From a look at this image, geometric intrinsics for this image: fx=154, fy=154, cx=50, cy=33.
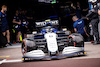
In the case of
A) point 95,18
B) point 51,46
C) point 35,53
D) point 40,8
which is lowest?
point 35,53

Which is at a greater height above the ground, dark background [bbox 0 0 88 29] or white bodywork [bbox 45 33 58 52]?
dark background [bbox 0 0 88 29]

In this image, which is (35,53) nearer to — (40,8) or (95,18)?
(95,18)

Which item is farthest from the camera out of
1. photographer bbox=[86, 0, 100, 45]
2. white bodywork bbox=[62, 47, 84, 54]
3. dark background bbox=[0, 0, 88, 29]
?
dark background bbox=[0, 0, 88, 29]

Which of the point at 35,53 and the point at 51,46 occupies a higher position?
the point at 51,46

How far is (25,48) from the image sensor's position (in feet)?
12.1

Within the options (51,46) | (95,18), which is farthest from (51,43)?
(95,18)

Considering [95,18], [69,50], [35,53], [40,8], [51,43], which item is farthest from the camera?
[40,8]

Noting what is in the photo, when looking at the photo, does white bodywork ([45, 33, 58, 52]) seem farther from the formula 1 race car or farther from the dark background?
the dark background

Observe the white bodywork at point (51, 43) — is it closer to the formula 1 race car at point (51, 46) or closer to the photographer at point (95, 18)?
the formula 1 race car at point (51, 46)

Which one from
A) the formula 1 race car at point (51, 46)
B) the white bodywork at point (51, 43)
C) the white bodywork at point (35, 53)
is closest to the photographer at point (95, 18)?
the formula 1 race car at point (51, 46)

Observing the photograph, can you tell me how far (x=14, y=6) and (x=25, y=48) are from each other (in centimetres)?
929

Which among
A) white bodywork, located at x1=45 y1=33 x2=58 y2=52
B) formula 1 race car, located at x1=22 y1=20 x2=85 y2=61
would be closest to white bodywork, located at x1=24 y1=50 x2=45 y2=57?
formula 1 race car, located at x1=22 y1=20 x2=85 y2=61

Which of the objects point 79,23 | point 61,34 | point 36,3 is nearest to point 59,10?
point 36,3

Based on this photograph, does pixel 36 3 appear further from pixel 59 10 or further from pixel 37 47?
pixel 37 47
